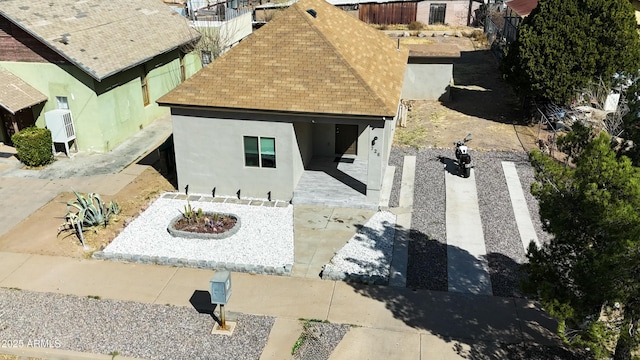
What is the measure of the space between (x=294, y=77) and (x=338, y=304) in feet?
23.8

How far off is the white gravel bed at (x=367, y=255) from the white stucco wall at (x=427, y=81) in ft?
44.9

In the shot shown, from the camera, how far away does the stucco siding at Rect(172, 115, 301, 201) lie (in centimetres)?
1628

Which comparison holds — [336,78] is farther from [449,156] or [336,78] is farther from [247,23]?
[247,23]

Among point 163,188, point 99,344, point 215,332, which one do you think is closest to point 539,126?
point 163,188

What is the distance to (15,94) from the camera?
19750 millimetres

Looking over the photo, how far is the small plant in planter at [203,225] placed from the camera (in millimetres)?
14750

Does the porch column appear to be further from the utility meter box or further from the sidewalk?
the utility meter box

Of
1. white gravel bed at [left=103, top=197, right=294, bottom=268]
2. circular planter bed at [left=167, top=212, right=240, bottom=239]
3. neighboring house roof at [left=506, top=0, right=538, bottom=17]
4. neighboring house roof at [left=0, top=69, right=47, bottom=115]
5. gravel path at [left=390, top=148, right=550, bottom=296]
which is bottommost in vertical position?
gravel path at [left=390, top=148, right=550, bottom=296]

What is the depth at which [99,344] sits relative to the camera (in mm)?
10891

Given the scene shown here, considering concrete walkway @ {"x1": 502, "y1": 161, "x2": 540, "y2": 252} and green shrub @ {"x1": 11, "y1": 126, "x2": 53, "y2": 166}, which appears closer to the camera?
concrete walkway @ {"x1": 502, "y1": 161, "x2": 540, "y2": 252}

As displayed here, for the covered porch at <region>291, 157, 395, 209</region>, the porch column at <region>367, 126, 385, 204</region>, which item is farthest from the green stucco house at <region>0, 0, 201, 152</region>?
the porch column at <region>367, 126, 385, 204</region>

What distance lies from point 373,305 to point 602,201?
5.87 metres

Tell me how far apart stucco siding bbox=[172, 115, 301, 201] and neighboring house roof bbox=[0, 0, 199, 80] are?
5.03 m

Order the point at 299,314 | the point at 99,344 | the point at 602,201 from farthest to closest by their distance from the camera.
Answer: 1. the point at 299,314
2. the point at 99,344
3. the point at 602,201
